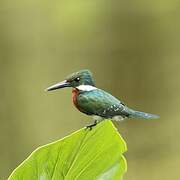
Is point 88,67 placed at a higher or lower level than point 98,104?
lower

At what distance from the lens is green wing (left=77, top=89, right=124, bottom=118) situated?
590 mm

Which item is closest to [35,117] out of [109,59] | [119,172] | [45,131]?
[45,131]

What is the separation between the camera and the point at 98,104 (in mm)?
599

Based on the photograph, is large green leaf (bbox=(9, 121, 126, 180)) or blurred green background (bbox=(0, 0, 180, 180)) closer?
large green leaf (bbox=(9, 121, 126, 180))

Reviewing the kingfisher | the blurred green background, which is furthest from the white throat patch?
the blurred green background

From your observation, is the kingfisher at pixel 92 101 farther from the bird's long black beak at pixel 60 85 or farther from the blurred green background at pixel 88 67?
the blurred green background at pixel 88 67

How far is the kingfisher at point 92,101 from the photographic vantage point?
591 mm

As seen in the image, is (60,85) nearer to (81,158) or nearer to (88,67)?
(81,158)

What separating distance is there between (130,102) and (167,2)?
0.52m

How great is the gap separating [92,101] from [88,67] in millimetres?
2651

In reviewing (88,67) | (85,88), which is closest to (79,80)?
(85,88)

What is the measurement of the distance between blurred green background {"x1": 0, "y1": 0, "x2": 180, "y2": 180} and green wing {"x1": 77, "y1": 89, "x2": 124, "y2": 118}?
257cm

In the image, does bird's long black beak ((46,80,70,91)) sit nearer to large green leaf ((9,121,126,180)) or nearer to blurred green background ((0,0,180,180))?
large green leaf ((9,121,126,180))

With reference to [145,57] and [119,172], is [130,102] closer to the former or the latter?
[145,57]
